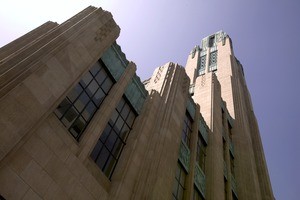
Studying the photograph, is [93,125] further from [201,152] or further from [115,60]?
[201,152]

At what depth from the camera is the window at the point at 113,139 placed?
11.8 metres

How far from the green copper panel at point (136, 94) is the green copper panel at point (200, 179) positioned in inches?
215

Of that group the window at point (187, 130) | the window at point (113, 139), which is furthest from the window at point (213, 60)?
the window at point (113, 139)

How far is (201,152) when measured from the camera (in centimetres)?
2080

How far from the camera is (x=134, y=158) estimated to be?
1248 centimetres

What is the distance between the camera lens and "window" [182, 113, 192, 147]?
19.1 metres

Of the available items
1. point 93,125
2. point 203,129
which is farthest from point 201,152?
point 93,125

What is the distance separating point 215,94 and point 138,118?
13847 mm

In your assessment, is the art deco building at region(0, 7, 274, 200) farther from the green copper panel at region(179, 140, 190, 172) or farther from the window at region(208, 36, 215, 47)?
the window at region(208, 36, 215, 47)

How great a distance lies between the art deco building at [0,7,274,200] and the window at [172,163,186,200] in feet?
0.21

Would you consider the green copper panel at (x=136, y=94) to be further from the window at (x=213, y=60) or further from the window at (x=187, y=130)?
the window at (x=213, y=60)

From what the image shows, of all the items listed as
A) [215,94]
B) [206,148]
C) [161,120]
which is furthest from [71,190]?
[215,94]

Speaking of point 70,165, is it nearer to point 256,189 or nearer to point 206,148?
point 206,148

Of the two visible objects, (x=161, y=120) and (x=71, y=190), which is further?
(x=161, y=120)
